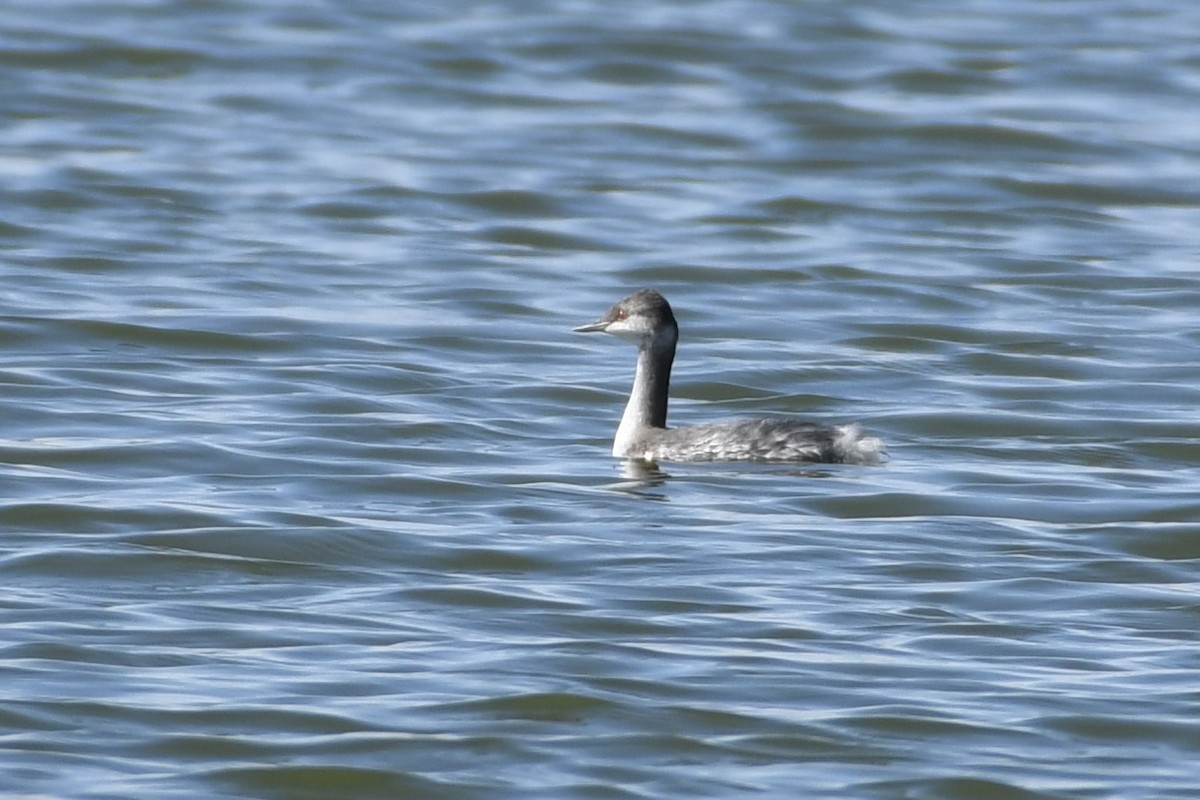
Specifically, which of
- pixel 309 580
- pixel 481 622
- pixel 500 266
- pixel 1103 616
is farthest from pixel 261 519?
pixel 500 266

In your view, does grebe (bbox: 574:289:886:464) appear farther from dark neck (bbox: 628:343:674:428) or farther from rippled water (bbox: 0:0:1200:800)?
rippled water (bbox: 0:0:1200:800)

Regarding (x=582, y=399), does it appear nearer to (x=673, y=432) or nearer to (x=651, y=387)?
(x=651, y=387)

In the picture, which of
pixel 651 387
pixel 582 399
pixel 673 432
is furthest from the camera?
pixel 582 399

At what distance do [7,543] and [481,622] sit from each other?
202 cm

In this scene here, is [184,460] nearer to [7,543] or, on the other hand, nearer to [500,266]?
[7,543]

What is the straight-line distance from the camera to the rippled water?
7.55 metres

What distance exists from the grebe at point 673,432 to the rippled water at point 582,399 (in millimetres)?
117

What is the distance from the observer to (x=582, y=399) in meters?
13.2

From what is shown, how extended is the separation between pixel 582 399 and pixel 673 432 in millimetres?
1621

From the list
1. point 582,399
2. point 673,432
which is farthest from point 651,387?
point 582,399

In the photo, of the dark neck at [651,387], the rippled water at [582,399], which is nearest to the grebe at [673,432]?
the dark neck at [651,387]

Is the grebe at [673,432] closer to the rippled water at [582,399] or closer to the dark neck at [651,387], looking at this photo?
the dark neck at [651,387]

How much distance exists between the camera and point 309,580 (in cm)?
923

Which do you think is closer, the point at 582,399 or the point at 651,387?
the point at 651,387
